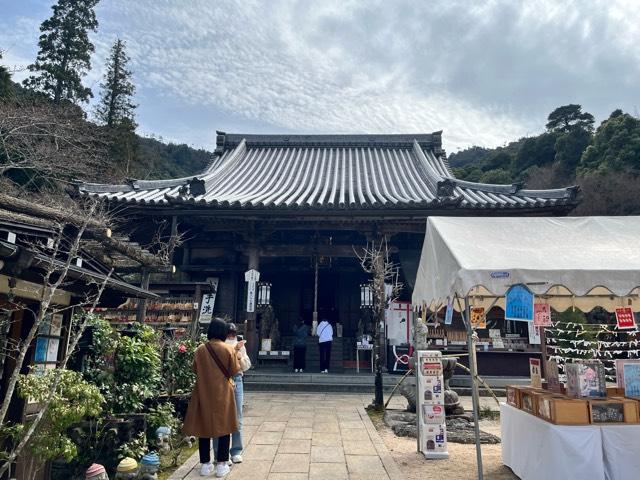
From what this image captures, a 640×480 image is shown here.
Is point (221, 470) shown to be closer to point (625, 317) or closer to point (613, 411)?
point (613, 411)

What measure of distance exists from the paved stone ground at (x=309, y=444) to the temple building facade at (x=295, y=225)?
11.7 feet

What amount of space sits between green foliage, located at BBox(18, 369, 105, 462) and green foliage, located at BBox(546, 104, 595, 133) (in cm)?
4392

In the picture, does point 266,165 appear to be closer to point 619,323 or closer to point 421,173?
point 421,173

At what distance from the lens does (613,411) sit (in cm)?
407

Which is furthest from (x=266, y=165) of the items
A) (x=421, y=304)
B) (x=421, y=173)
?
(x=421, y=304)

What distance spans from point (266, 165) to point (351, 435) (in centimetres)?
1346

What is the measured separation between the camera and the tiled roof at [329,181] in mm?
11617

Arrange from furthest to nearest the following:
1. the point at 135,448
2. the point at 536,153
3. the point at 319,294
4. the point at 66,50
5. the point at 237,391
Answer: the point at 536,153 → the point at 66,50 → the point at 319,294 → the point at 237,391 → the point at 135,448

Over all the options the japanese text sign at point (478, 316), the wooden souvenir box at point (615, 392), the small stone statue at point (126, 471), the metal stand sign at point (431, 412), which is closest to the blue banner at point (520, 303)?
the wooden souvenir box at point (615, 392)

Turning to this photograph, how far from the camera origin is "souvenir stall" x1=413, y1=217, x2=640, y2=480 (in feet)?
12.8

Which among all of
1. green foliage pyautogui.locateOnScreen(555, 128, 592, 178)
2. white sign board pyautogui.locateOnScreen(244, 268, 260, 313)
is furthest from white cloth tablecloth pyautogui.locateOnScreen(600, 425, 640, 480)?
green foliage pyautogui.locateOnScreen(555, 128, 592, 178)

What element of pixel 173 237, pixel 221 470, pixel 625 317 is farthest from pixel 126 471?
pixel 173 237

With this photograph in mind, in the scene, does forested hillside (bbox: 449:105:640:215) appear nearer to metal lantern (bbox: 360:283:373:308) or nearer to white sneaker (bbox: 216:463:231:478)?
metal lantern (bbox: 360:283:373:308)

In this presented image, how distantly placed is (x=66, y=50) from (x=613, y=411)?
1205 inches
